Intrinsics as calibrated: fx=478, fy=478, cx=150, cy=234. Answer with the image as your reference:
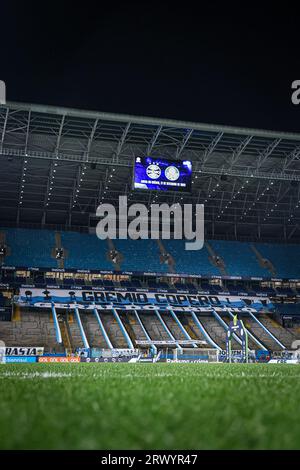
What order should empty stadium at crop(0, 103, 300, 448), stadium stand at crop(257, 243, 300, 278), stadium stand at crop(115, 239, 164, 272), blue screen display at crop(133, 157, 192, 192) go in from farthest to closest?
stadium stand at crop(257, 243, 300, 278), stadium stand at crop(115, 239, 164, 272), empty stadium at crop(0, 103, 300, 448), blue screen display at crop(133, 157, 192, 192)

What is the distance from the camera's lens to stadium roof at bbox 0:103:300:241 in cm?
4188

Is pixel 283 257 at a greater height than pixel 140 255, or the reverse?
pixel 283 257

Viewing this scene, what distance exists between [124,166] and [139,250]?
16919 mm

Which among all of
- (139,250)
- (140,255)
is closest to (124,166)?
(140,255)

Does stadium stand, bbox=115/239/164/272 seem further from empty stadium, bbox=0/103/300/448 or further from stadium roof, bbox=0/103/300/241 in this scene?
stadium roof, bbox=0/103/300/241

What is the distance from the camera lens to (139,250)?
206ft

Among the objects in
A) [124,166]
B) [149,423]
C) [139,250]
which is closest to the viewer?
[149,423]

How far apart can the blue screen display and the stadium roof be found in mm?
3570

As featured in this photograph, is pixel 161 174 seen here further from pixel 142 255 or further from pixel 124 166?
pixel 142 255

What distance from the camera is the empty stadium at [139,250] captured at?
43.6 m

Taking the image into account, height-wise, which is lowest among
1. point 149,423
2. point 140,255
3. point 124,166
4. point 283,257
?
point 149,423

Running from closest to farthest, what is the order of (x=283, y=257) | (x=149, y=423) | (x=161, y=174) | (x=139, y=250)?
1. (x=149, y=423)
2. (x=161, y=174)
3. (x=139, y=250)
4. (x=283, y=257)

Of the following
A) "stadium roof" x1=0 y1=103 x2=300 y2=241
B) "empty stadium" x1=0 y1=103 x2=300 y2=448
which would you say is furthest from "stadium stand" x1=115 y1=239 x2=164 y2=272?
"stadium roof" x1=0 y1=103 x2=300 y2=241

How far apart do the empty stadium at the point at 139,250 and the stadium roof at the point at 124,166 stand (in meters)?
0.15
